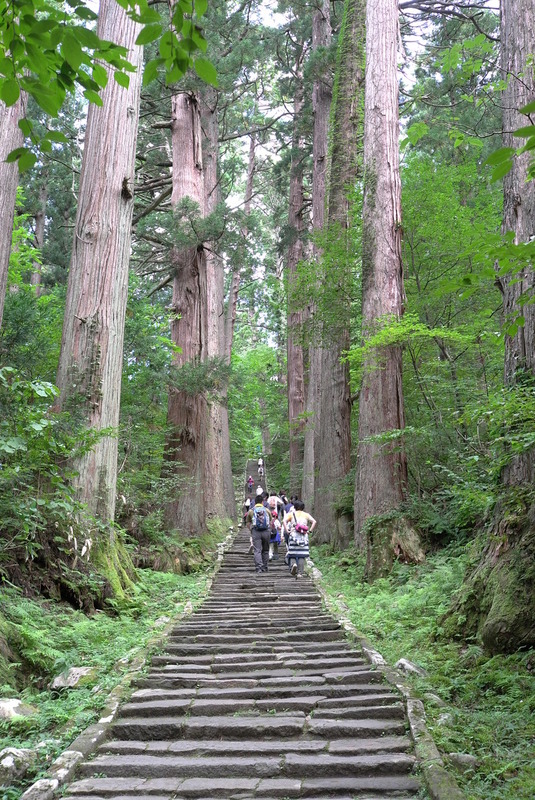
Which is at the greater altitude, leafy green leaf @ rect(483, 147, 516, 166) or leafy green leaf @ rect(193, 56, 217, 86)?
leafy green leaf @ rect(193, 56, 217, 86)

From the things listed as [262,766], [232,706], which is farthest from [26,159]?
[232,706]

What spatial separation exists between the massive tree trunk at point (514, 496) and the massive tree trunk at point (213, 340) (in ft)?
30.0

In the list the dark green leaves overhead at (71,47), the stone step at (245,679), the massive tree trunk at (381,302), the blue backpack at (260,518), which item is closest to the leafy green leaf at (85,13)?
the dark green leaves overhead at (71,47)

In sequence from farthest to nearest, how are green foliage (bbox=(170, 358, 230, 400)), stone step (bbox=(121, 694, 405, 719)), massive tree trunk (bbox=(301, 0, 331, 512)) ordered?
massive tree trunk (bbox=(301, 0, 331, 512))
green foliage (bbox=(170, 358, 230, 400))
stone step (bbox=(121, 694, 405, 719))

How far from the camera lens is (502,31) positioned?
7.07 m

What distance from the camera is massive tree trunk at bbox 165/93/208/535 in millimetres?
14529

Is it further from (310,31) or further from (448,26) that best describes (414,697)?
(310,31)

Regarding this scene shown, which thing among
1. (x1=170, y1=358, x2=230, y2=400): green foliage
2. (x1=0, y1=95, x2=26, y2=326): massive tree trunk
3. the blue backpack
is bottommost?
the blue backpack

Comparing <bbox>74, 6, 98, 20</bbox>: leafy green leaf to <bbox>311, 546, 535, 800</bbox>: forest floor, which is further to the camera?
<bbox>311, 546, 535, 800</bbox>: forest floor


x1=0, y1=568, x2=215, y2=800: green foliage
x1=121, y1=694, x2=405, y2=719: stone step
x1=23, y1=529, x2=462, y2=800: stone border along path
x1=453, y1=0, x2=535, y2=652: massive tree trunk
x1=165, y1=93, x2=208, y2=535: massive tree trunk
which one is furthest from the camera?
x1=165, y1=93, x2=208, y2=535: massive tree trunk

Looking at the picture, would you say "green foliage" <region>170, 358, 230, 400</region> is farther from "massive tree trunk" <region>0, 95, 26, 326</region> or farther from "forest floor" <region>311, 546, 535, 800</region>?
"forest floor" <region>311, 546, 535, 800</region>

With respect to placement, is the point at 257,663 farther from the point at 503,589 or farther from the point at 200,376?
the point at 200,376

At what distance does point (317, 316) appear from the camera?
15070 millimetres

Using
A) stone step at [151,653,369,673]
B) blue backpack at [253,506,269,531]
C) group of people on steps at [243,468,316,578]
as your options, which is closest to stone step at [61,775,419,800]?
stone step at [151,653,369,673]
